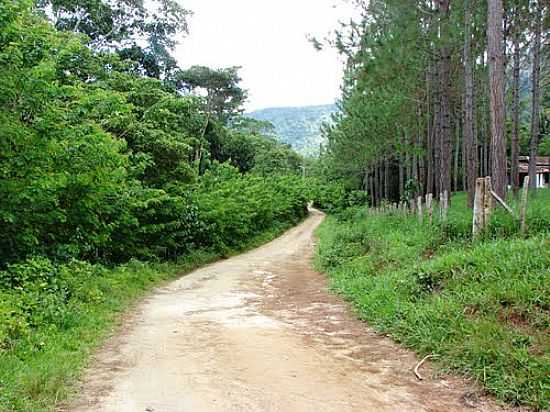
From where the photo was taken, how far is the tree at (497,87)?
33.2 feet

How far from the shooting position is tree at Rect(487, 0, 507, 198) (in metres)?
10.1

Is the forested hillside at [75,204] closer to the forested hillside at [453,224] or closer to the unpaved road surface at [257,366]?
the unpaved road surface at [257,366]

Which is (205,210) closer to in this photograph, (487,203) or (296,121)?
(487,203)

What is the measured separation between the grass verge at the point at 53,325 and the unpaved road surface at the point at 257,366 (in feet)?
0.84

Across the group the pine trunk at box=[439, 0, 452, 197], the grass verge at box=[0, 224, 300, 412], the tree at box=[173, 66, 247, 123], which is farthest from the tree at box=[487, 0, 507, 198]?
the tree at box=[173, 66, 247, 123]

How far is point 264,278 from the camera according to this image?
1405cm

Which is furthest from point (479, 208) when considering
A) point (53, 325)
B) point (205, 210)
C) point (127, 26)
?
point (127, 26)

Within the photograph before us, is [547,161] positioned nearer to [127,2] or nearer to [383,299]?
[127,2]

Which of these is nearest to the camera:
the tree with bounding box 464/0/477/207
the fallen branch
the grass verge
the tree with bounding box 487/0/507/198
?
the grass verge

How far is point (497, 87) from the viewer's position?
10141 millimetres

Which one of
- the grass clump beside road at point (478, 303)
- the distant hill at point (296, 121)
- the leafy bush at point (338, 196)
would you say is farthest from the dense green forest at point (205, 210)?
the distant hill at point (296, 121)

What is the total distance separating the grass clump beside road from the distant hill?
100004 mm

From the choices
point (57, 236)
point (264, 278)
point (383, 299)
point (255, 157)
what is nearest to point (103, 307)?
point (57, 236)

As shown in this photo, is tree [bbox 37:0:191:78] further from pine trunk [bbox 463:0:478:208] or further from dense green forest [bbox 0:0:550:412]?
pine trunk [bbox 463:0:478:208]
